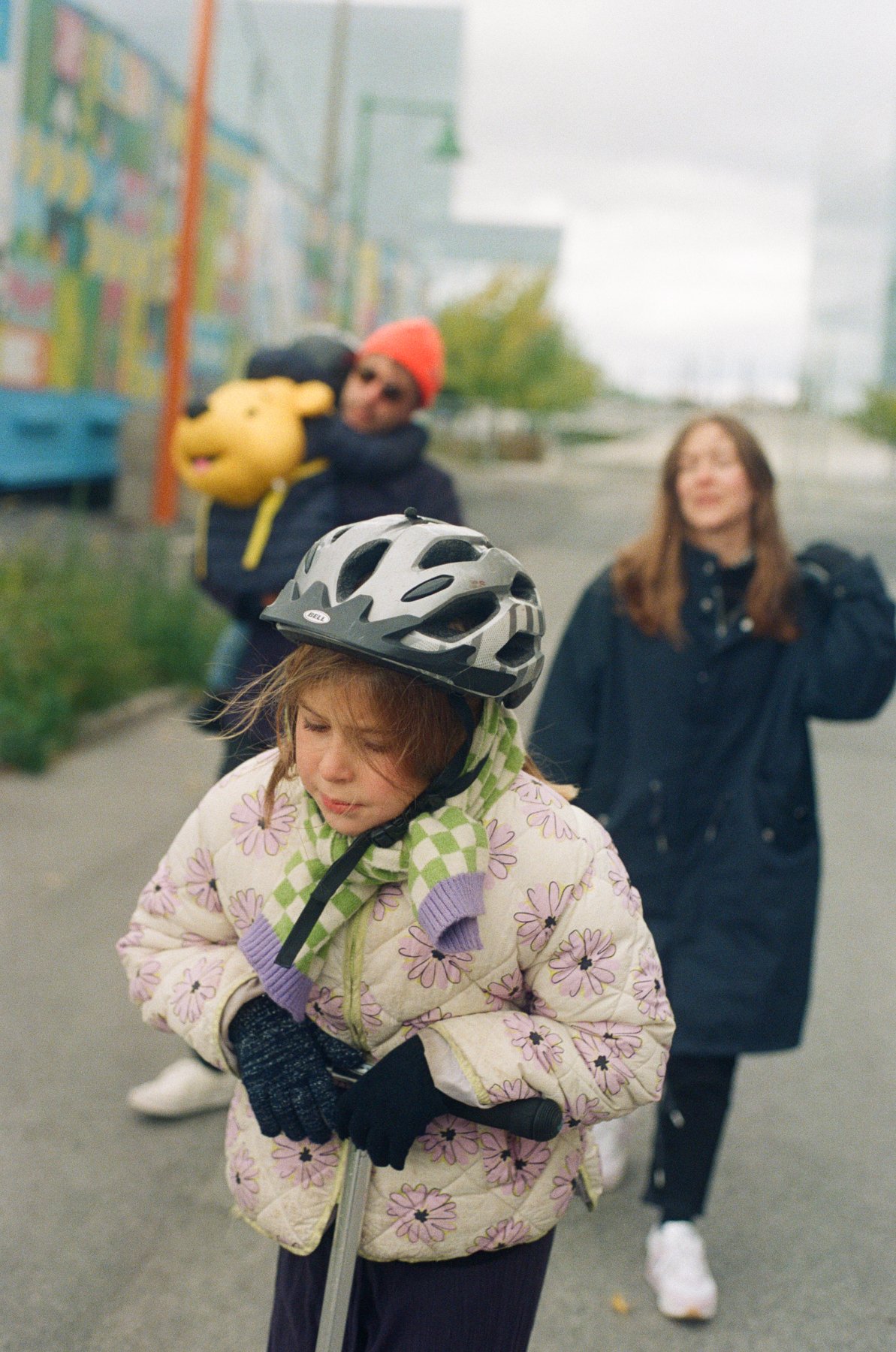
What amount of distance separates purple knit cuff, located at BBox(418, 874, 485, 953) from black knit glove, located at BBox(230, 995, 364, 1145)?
0.24 m

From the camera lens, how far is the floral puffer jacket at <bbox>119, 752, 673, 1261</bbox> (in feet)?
6.15

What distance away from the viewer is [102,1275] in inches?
129

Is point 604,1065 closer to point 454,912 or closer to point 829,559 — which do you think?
point 454,912

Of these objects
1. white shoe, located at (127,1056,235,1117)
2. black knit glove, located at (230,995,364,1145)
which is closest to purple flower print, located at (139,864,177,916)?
black knit glove, located at (230,995,364,1145)

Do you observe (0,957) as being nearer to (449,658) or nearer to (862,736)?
(449,658)

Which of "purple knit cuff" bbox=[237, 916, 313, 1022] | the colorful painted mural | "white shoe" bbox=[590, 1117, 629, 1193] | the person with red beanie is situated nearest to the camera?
"purple knit cuff" bbox=[237, 916, 313, 1022]

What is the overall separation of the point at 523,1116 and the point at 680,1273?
166cm

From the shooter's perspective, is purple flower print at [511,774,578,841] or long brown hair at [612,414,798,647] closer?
purple flower print at [511,774,578,841]

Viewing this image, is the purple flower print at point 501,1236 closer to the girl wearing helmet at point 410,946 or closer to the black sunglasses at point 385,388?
the girl wearing helmet at point 410,946

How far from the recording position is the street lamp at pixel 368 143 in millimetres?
23250

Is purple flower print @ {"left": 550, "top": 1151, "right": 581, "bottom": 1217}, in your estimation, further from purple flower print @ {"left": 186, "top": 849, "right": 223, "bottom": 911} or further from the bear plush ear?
the bear plush ear

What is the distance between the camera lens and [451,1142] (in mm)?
1960

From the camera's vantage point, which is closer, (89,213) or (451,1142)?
(451,1142)

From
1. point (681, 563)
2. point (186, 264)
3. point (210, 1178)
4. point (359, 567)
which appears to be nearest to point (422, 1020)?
point (359, 567)
